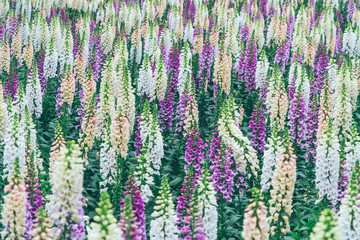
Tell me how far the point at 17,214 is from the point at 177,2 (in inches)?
1046

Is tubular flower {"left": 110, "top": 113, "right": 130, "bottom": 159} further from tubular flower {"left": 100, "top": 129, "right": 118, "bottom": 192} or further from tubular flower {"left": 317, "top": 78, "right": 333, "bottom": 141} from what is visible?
tubular flower {"left": 317, "top": 78, "right": 333, "bottom": 141}

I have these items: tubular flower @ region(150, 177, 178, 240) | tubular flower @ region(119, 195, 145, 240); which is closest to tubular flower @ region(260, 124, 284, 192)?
tubular flower @ region(150, 177, 178, 240)

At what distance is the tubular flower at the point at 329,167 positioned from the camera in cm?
1180

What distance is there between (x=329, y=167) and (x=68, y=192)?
6.49 m

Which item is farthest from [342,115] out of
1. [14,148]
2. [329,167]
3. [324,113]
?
[14,148]

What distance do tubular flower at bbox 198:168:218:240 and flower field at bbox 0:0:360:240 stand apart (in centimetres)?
3

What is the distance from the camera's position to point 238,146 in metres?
12.6

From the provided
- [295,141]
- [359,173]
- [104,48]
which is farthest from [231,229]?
[104,48]

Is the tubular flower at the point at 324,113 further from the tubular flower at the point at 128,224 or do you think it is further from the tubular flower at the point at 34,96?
the tubular flower at the point at 34,96

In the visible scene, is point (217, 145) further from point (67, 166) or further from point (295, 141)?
point (67, 166)

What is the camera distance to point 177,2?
33812 millimetres

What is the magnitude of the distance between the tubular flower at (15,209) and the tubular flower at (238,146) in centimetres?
560

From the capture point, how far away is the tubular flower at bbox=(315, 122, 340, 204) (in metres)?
11.8

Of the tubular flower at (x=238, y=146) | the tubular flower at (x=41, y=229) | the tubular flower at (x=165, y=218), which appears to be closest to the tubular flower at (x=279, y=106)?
the tubular flower at (x=238, y=146)
